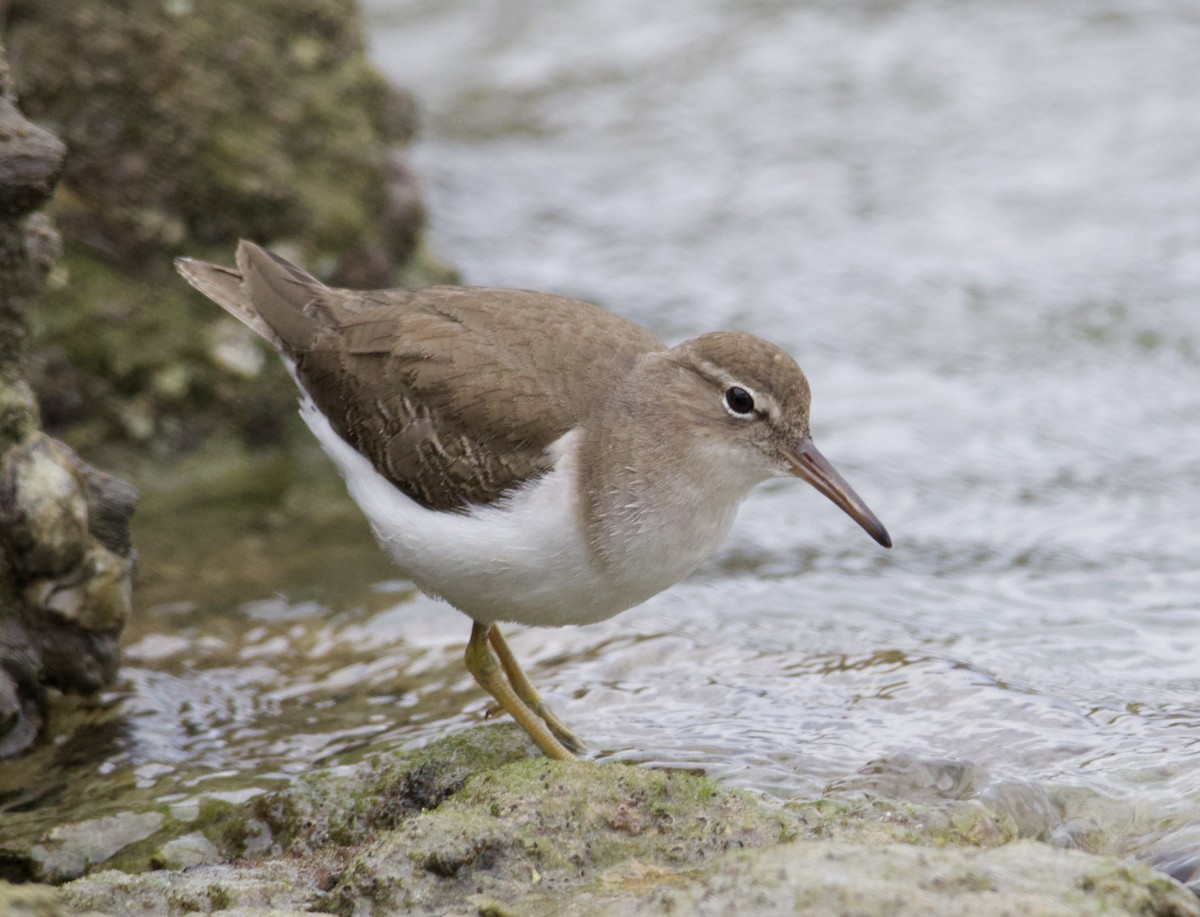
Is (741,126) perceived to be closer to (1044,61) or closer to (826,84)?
(826,84)

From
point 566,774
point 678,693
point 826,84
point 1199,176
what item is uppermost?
point 826,84

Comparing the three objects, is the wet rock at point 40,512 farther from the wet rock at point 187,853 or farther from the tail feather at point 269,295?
the wet rock at point 187,853

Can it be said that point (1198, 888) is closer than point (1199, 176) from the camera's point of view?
Yes

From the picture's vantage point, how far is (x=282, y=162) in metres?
9.26

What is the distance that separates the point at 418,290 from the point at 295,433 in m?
3.25

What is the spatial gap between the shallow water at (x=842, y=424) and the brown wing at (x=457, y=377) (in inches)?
47.4

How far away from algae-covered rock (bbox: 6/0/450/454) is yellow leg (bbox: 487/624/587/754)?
3516 mm

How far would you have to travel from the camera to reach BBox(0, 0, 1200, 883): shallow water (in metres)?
5.76

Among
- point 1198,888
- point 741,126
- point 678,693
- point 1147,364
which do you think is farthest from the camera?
point 741,126

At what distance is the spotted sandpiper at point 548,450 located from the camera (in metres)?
5.19

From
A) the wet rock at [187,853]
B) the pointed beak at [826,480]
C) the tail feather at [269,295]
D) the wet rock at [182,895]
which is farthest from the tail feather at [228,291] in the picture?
the wet rock at [182,895]

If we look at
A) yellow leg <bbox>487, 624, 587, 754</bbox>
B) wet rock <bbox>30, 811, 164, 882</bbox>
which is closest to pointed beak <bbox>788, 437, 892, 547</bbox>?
yellow leg <bbox>487, 624, 587, 754</bbox>

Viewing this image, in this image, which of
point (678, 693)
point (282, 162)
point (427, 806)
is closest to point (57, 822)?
point (427, 806)

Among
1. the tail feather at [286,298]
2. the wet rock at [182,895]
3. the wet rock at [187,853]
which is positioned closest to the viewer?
the wet rock at [182,895]
